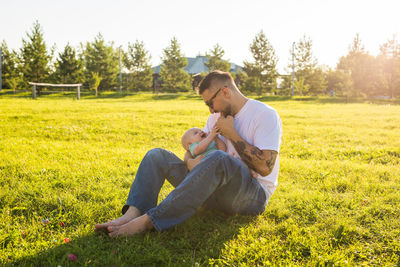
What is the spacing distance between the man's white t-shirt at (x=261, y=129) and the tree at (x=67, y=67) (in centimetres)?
4112

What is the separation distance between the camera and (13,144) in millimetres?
6863

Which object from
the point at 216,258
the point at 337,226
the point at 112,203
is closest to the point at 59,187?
the point at 112,203

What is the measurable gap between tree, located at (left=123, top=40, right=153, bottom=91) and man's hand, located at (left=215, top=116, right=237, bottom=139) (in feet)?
150

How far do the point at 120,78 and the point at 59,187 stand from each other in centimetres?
4282

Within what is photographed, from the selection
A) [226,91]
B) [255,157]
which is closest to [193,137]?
[226,91]

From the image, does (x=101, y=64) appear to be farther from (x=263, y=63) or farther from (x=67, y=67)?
→ (x=263, y=63)

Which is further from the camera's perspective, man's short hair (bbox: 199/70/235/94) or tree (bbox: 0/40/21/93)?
tree (bbox: 0/40/21/93)

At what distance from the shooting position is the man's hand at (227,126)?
2.99m

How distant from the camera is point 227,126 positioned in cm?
302

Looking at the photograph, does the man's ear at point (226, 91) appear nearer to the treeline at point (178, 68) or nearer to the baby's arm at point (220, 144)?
the baby's arm at point (220, 144)

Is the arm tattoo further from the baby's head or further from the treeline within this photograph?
the treeline

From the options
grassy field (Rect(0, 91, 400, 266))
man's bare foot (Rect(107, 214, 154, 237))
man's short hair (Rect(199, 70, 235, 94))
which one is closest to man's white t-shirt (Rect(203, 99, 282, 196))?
man's short hair (Rect(199, 70, 235, 94))

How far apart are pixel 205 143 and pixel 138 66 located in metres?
46.4

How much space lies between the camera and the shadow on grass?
8.05 feet
